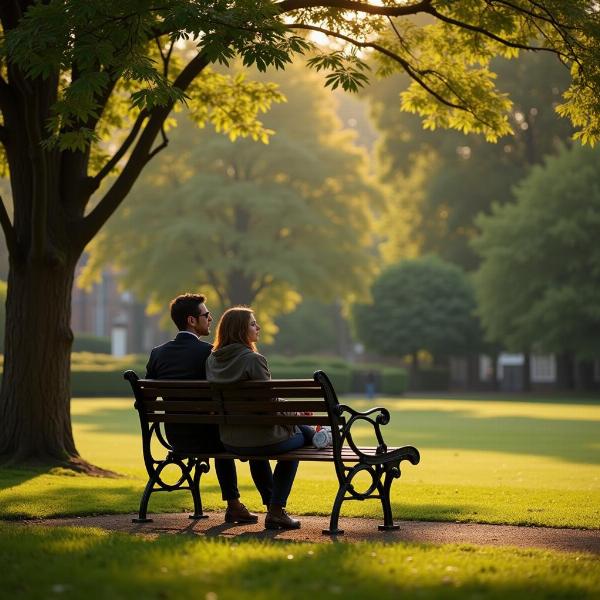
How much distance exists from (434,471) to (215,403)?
8271 mm

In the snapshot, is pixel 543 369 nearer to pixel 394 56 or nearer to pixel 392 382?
pixel 392 382

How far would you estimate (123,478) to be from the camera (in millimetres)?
13172

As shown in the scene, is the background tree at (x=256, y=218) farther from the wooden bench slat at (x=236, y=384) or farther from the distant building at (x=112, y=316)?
the wooden bench slat at (x=236, y=384)

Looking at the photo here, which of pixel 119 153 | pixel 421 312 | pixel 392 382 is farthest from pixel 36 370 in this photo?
pixel 421 312

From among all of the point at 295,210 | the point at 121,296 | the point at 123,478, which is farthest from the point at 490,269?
the point at 123,478

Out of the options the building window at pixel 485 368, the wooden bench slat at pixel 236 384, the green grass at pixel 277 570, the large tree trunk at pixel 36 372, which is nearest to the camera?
the green grass at pixel 277 570

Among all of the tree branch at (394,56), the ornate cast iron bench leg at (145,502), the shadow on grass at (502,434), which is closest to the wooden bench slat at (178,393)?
the ornate cast iron bench leg at (145,502)

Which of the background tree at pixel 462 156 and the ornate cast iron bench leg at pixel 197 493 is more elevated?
the background tree at pixel 462 156

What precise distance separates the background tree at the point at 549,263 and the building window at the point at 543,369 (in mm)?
16763

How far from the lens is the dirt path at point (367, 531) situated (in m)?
8.09

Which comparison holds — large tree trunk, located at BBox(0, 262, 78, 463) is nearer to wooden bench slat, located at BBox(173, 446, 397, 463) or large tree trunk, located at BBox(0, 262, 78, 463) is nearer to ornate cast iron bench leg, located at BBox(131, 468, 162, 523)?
ornate cast iron bench leg, located at BBox(131, 468, 162, 523)

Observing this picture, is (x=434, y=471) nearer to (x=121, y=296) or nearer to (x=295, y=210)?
(x=295, y=210)

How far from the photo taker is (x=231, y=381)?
8219mm

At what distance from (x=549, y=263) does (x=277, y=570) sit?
153ft
